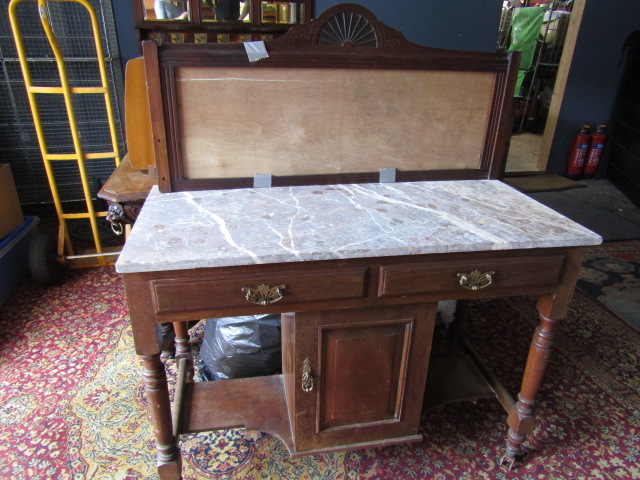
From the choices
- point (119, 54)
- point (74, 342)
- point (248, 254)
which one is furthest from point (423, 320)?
point (119, 54)

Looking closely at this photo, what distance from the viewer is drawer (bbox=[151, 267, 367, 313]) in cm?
108

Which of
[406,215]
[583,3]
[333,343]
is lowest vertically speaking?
[333,343]

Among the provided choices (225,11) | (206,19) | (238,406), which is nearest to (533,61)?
(225,11)

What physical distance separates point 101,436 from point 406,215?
4.36 ft

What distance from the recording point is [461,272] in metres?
1.21

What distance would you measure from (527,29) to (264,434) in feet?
20.9

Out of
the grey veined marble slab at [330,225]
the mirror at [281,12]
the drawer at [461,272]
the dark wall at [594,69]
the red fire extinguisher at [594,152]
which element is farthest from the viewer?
the red fire extinguisher at [594,152]

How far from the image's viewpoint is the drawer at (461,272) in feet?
3.88

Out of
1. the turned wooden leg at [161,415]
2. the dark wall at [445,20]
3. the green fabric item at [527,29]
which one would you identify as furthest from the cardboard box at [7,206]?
the green fabric item at [527,29]

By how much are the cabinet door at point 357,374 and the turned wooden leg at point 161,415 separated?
1.19 ft

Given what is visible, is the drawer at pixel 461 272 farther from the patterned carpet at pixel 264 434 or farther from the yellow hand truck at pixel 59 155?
the yellow hand truck at pixel 59 155

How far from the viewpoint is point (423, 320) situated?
1313mm

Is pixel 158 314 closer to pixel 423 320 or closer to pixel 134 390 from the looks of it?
pixel 423 320

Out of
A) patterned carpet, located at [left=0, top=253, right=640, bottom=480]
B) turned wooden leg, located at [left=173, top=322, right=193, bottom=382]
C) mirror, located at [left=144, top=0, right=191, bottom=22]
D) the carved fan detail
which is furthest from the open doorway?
turned wooden leg, located at [left=173, top=322, right=193, bottom=382]
